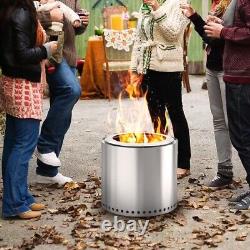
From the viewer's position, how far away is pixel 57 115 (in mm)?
5230

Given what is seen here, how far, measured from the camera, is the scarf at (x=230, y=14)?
14.1ft

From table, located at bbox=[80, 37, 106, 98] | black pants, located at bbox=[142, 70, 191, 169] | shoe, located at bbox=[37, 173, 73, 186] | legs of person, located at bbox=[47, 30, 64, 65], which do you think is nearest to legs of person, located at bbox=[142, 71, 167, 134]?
black pants, located at bbox=[142, 70, 191, 169]

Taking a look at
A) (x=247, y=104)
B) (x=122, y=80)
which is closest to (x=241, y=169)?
(x=247, y=104)

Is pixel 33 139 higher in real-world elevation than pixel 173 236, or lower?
higher

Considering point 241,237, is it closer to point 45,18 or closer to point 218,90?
point 218,90

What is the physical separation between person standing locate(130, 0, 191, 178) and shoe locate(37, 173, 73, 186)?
105 cm

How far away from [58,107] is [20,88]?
0.98 m

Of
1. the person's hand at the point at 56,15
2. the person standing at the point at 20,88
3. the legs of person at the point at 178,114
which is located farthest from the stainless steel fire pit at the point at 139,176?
the person's hand at the point at 56,15

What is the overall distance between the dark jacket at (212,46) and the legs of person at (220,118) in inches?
3.1

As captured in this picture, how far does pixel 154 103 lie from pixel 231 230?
69.5 inches

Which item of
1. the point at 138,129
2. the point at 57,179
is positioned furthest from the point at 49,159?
the point at 138,129

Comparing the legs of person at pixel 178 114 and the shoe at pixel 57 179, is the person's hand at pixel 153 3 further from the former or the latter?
the shoe at pixel 57 179

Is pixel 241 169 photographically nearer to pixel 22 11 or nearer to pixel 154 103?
pixel 154 103

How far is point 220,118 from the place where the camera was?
5121mm
